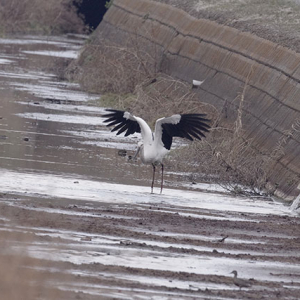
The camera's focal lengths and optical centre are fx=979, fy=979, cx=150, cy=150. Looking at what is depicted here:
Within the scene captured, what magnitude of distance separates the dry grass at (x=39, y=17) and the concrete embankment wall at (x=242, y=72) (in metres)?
20.7

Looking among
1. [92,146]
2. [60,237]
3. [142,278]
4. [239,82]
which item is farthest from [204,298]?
[239,82]

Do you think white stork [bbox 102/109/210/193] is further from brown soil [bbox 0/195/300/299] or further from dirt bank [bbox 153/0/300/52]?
dirt bank [bbox 153/0/300/52]

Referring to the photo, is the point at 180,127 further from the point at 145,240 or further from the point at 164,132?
the point at 145,240

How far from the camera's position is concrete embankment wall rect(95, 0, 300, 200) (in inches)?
616

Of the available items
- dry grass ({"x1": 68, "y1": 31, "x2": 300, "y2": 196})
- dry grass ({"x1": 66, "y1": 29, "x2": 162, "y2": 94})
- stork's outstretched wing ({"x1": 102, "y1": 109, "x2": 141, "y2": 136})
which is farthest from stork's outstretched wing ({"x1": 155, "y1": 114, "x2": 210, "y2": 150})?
dry grass ({"x1": 66, "y1": 29, "x2": 162, "y2": 94})

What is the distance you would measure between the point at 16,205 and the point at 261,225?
286 cm

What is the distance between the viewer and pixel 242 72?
2061cm

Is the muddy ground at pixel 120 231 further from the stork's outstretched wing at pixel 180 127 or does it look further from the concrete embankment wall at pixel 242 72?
the concrete embankment wall at pixel 242 72

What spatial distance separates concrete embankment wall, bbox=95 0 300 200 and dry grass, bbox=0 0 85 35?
67.9ft

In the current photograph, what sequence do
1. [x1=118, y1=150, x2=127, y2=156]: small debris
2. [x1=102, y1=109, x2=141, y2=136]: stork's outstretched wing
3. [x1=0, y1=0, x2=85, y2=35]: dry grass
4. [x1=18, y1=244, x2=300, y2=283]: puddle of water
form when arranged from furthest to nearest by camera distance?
[x1=0, y1=0, x2=85, y2=35]: dry grass → [x1=118, y1=150, x2=127, y2=156]: small debris → [x1=102, y1=109, x2=141, y2=136]: stork's outstretched wing → [x1=18, y1=244, x2=300, y2=283]: puddle of water

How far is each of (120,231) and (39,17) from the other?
4593 cm

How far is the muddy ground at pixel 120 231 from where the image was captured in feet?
25.7

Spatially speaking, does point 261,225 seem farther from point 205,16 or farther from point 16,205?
point 205,16

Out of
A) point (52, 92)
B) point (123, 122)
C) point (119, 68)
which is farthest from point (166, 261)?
point (52, 92)
